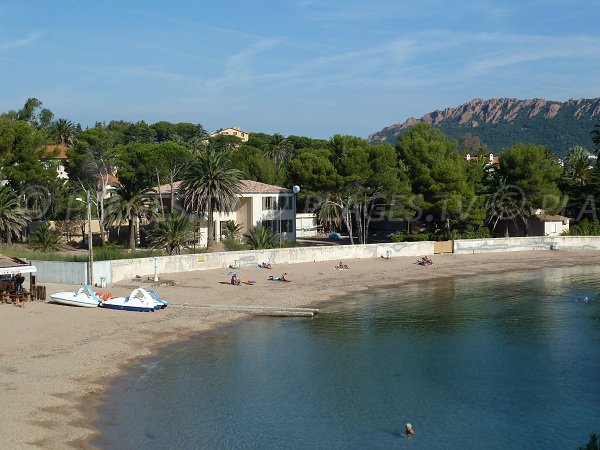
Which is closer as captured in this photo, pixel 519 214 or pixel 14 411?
pixel 14 411

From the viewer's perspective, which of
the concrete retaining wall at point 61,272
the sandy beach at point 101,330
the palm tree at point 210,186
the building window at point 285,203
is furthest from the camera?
the building window at point 285,203

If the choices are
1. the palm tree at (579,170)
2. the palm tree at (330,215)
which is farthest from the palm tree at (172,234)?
the palm tree at (579,170)

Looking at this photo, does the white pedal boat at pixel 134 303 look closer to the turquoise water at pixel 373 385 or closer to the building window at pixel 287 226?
the turquoise water at pixel 373 385

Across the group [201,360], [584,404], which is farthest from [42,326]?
[584,404]

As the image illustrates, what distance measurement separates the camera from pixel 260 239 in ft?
204

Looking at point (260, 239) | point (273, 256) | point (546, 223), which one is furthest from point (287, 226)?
point (546, 223)

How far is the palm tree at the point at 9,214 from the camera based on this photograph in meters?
62.2

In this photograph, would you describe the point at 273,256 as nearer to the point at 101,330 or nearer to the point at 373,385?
the point at 101,330

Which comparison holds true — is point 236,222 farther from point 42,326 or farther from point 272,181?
point 42,326

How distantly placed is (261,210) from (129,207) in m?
16.1

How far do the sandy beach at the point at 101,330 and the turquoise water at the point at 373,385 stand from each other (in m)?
1.18

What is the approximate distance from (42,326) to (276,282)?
1991 centimetres

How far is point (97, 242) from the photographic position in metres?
74.8

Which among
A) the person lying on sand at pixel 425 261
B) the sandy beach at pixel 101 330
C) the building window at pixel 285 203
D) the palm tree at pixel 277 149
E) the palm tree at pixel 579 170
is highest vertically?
the palm tree at pixel 277 149
